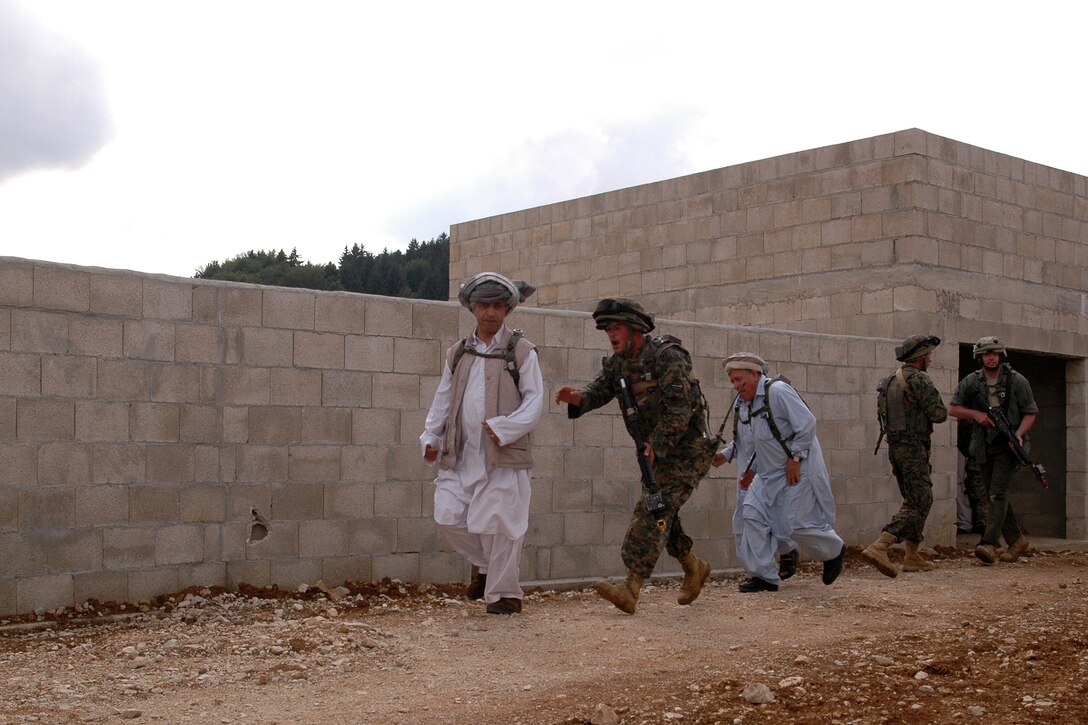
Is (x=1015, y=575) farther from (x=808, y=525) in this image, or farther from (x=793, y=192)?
(x=793, y=192)

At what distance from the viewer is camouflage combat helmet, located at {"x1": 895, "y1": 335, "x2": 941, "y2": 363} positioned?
30.4 ft

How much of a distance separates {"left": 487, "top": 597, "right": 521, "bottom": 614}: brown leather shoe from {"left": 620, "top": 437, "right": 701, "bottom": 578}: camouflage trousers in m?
0.61

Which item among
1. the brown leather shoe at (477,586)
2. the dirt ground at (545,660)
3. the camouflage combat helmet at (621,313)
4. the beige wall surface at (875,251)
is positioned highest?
the beige wall surface at (875,251)

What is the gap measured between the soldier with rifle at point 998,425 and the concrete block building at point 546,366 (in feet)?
2.80

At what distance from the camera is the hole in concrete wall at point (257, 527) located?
741cm

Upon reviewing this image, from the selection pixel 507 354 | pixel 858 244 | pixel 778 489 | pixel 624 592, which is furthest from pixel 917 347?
pixel 507 354

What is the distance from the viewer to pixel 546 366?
8.72 metres

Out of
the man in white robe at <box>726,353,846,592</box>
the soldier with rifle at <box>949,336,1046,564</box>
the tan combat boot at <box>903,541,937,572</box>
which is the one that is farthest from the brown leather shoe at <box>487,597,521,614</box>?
the soldier with rifle at <box>949,336,1046,564</box>

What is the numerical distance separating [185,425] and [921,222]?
7.13 meters

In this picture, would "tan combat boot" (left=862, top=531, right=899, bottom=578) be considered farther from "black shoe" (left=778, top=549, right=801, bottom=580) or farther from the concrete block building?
the concrete block building

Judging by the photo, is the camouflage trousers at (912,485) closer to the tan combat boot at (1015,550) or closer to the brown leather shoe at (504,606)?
the tan combat boot at (1015,550)

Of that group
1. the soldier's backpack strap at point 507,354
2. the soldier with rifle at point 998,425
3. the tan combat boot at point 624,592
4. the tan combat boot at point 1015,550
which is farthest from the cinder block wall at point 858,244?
the soldier's backpack strap at point 507,354

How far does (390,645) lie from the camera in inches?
233

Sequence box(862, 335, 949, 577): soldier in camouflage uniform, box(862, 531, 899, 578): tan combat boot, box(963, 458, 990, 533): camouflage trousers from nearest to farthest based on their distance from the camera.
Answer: box(862, 531, 899, 578): tan combat boot → box(862, 335, 949, 577): soldier in camouflage uniform → box(963, 458, 990, 533): camouflage trousers
